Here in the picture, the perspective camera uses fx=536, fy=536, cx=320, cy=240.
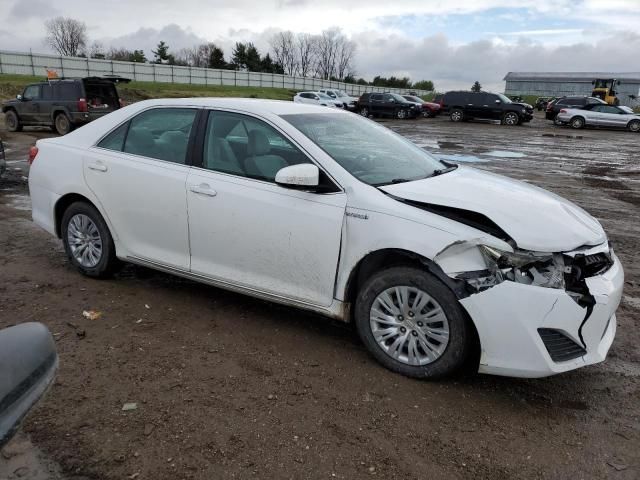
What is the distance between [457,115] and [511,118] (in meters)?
3.36

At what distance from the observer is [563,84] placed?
79.2m

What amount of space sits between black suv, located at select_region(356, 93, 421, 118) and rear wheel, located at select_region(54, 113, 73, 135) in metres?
20.8

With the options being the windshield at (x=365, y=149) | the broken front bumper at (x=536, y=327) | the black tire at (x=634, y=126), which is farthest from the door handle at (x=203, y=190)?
the black tire at (x=634, y=126)

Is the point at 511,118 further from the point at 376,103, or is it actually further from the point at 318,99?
the point at 318,99

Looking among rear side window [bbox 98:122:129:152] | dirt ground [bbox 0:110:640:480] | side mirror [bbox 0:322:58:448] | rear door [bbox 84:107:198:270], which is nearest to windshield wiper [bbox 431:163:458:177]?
dirt ground [bbox 0:110:640:480]

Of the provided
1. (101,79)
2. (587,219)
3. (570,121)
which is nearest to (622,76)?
(570,121)

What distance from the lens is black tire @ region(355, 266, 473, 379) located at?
10.2ft

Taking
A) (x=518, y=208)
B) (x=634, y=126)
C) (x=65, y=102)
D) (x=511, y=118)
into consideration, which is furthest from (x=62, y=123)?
(x=634, y=126)

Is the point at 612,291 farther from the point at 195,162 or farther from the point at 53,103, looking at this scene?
the point at 53,103

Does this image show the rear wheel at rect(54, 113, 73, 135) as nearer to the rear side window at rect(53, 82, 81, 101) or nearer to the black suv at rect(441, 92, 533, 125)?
the rear side window at rect(53, 82, 81, 101)

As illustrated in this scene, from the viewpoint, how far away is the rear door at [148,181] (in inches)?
164

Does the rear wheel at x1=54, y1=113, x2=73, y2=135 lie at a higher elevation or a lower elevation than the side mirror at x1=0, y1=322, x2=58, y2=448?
lower

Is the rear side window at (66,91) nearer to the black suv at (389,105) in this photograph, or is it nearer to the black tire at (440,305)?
the black tire at (440,305)

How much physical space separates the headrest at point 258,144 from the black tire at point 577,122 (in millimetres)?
31953
